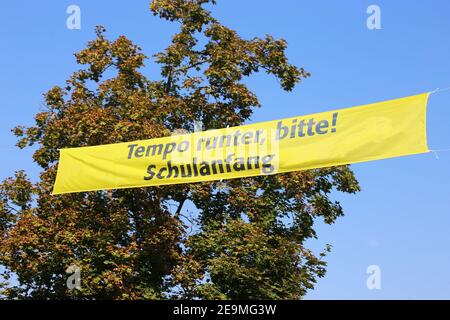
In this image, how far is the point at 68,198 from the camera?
19281mm

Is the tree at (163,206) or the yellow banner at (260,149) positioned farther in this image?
the tree at (163,206)

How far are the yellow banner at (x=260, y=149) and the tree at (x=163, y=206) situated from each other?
181 inches

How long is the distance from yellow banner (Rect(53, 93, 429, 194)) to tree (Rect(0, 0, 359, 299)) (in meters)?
4.61

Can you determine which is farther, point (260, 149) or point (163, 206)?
point (163, 206)

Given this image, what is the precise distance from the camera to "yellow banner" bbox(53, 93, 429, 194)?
11.2 m

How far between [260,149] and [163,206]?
308 inches

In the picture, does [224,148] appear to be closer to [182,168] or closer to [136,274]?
[182,168]

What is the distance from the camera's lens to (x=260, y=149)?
494 inches

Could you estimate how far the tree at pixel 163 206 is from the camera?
18469 mm

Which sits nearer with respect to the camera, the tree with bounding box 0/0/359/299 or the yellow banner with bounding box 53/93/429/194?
the yellow banner with bounding box 53/93/429/194
